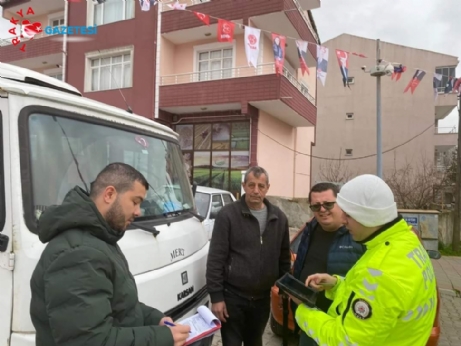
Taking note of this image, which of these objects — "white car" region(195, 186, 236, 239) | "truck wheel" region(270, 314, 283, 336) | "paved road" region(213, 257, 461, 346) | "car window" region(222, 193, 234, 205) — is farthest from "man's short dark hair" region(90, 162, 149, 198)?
"car window" region(222, 193, 234, 205)

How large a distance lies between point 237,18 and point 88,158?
12.0 m

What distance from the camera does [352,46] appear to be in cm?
2272

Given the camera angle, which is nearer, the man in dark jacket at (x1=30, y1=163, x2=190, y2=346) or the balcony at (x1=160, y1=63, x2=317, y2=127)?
the man in dark jacket at (x1=30, y1=163, x2=190, y2=346)

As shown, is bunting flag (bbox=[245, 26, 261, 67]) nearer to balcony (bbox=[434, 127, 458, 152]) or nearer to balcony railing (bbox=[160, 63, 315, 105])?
balcony railing (bbox=[160, 63, 315, 105])

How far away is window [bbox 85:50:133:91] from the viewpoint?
1478 cm

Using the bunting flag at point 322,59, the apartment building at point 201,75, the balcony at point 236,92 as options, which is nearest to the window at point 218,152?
the apartment building at point 201,75

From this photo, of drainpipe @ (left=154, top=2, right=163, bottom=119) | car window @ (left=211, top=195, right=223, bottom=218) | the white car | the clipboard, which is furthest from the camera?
drainpipe @ (left=154, top=2, right=163, bottom=119)

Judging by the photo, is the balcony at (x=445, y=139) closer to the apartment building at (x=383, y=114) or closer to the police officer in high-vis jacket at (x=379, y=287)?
the apartment building at (x=383, y=114)

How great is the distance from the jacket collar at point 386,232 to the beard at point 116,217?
1.07 metres

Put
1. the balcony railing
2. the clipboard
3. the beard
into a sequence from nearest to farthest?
the beard, the clipboard, the balcony railing

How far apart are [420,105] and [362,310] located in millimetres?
24081

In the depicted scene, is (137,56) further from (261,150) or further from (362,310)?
(362,310)

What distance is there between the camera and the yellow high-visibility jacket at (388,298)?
1.24m

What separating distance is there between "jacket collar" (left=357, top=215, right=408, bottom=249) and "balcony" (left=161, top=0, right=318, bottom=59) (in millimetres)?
12036
